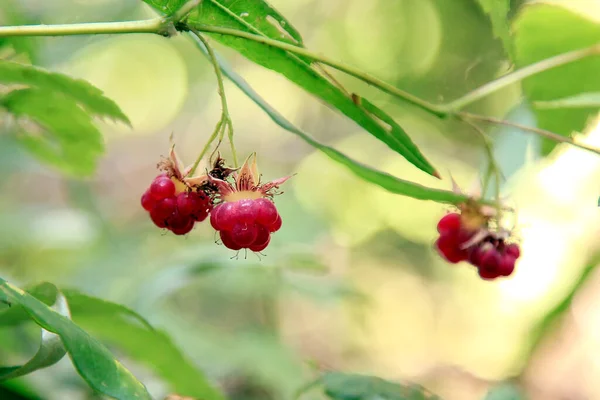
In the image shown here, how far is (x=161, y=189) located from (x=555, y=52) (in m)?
1.24

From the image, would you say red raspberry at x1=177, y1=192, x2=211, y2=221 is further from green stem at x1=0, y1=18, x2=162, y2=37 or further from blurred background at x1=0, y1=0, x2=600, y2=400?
blurred background at x1=0, y1=0, x2=600, y2=400

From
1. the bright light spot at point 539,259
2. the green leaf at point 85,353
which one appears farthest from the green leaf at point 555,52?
the bright light spot at point 539,259

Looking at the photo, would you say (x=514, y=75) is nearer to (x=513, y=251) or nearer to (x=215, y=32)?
(x=513, y=251)

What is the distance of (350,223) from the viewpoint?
6688 millimetres

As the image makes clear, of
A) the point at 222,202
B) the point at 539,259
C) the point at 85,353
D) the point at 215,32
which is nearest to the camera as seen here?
the point at 85,353

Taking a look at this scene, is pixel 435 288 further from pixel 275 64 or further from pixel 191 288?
pixel 275 64

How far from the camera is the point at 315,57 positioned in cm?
111

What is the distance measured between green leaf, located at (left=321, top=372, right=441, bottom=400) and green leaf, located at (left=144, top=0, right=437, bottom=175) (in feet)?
1.66

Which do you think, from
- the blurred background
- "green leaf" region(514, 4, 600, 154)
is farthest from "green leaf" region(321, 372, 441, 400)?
the blurred background

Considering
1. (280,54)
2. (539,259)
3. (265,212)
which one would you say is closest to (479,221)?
(265,212)

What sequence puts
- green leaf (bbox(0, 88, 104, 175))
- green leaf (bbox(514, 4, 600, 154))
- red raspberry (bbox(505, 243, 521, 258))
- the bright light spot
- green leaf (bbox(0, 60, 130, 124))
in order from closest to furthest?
1. green leaf (bbox(0, 60, 130, 124))
2. green leaf (bbox(0, 88, 104, 175))
3. red raspberry (bbox(505, 243, 521, 258))
4. green leaf (bbox(514, 4, 600, 154))
5. the bright light spot

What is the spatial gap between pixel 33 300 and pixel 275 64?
60 centimetres

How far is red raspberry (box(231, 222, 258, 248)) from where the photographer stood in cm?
127

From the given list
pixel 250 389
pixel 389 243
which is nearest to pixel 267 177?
pixel 250 389
